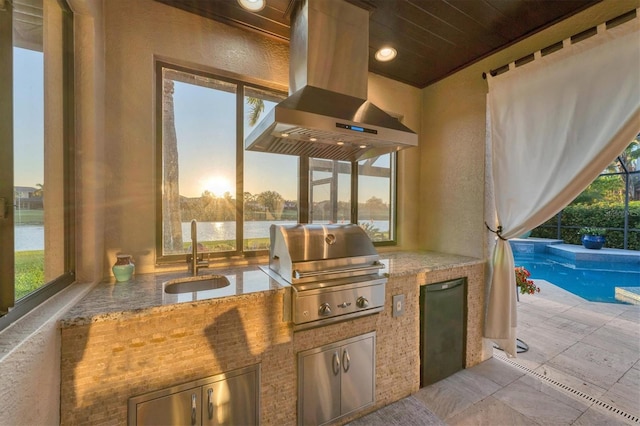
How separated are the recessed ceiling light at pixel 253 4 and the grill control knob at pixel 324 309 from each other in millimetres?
2019

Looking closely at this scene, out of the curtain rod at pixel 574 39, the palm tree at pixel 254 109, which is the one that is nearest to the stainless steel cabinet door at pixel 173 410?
the palm tree at pixel 254 109

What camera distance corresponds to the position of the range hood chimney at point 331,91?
4.89ft

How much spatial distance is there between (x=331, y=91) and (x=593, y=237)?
9040 millimetres

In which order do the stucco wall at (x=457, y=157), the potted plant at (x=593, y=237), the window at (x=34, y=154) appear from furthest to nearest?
1. the potted plant at (x=593, y=237)
2. the stucco wall at (x=457, y=157)
3. the window at (x=34, y=154)

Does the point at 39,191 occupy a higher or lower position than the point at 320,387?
higher

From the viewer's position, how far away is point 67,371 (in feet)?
3.47

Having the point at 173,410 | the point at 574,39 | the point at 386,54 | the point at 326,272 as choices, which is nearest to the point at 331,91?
the point at 386,54

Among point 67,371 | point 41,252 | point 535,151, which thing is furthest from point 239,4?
point 535,151

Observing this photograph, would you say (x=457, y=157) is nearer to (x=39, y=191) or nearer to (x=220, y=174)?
(x=220, y=174)

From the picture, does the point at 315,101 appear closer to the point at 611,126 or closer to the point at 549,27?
the point at 611,126

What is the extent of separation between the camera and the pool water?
468 cm

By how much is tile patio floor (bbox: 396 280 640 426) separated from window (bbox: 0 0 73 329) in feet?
7.34

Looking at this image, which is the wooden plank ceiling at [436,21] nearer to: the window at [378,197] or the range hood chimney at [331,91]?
the range hood chimney at [331,91]

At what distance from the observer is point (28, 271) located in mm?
991
